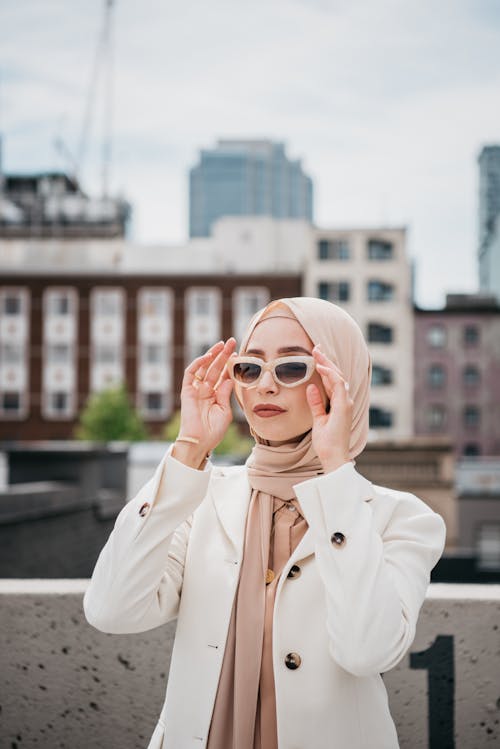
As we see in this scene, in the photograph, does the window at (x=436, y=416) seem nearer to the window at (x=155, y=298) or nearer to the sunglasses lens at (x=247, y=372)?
the window at (x=155, y=298)

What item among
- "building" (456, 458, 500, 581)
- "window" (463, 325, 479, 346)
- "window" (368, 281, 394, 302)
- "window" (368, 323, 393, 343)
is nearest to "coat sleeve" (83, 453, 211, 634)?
"building" (456, 458, 500, 581)

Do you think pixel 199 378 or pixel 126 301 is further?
pixel 126 301

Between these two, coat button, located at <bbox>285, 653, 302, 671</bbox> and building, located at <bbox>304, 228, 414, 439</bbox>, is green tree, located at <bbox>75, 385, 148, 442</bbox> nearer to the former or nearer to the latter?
building, located at <bbox>304, 228, 414, 439</bbox>

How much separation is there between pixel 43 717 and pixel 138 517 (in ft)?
5.93

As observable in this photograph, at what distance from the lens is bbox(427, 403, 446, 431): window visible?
61938mm

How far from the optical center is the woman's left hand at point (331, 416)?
2.03m

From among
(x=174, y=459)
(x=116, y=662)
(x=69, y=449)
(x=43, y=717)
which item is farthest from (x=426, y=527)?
(x=69, y=449)

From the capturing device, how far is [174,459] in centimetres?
215

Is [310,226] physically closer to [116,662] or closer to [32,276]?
[32,276]

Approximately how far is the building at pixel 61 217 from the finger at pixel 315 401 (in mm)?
62928

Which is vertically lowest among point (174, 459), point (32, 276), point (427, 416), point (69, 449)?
point (427, 416)

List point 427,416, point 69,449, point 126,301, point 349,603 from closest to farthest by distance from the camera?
point 349,603
point 69,449
point 126,301
point 427,416

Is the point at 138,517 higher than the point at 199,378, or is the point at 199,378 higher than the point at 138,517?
the point at 199,378

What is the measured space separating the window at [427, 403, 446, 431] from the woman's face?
201 ft
